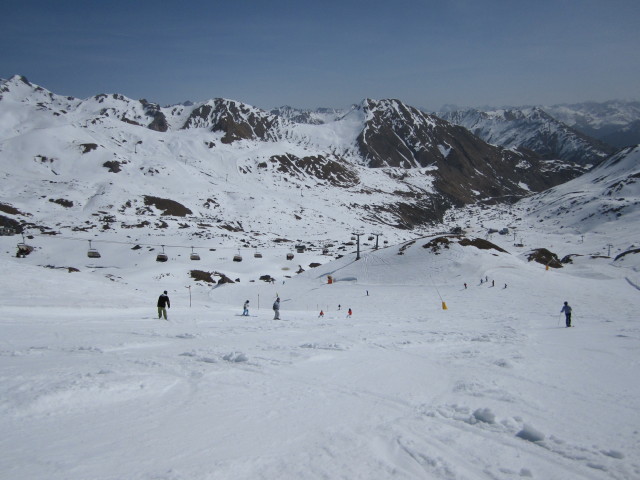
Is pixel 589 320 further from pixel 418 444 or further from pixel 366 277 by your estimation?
pixel 366 277

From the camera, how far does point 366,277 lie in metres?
56.8

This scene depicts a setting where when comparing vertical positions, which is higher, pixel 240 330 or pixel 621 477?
pixel 240 330

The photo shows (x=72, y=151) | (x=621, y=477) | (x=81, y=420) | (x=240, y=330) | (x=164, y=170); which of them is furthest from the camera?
(x=164, y=170)

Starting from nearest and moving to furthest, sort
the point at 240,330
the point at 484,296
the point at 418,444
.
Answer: the point at 418,444, the point at 240,330, the point at 484,296

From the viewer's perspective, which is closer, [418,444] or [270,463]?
[270,463]

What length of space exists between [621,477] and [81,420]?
9.39 m

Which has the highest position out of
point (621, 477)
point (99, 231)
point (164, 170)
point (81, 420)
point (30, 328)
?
point (164, 170)

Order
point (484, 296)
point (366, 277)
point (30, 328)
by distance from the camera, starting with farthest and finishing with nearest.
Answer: point (366, 277) < point (484, 296) < point (30, 328)

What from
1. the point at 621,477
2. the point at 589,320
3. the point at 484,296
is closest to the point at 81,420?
the point at 621,477

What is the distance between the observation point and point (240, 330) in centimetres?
1902

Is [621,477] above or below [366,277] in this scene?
below

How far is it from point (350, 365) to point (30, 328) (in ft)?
44.7

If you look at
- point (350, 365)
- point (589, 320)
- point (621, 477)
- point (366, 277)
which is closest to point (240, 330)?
point (350, 365)

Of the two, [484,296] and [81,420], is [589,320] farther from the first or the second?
[81,420]
